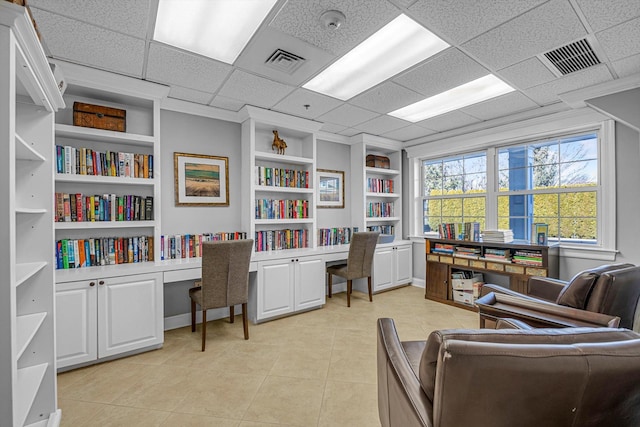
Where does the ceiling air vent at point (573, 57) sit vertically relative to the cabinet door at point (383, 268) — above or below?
above

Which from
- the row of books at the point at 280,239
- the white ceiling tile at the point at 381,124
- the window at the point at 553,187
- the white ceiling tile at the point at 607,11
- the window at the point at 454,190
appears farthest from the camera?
the window at the point at 454,190

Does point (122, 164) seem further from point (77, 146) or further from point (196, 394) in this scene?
point (196, 394)

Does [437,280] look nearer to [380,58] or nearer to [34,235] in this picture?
[380,58]

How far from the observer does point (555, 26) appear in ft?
6.29

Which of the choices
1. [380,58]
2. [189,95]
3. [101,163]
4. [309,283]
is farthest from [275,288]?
[380,58]

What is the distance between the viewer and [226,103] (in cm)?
331

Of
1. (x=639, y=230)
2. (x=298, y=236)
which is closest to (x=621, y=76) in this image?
(x=639, y=230)

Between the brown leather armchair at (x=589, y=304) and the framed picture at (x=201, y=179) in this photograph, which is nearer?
the brown leather armchair at (x=589, y=304)

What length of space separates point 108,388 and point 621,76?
15.9 feet

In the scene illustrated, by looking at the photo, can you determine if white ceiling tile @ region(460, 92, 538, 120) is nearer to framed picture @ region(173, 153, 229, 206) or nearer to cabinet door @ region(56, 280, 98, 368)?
framed picture @ region(173, 153, 229, 206)

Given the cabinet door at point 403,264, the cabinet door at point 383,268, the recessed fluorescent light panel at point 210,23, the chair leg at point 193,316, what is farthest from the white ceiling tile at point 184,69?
the cabinet door at point 403,264

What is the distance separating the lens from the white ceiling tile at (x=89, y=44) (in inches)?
75.6

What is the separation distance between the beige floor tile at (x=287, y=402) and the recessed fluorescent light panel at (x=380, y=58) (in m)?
2.54

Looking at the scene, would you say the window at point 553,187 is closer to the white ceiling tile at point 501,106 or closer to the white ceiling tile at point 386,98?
the white ceiling tile at point 501,106
